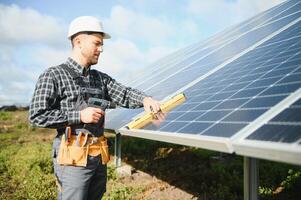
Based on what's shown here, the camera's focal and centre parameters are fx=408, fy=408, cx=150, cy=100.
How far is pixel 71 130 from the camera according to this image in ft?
14.4

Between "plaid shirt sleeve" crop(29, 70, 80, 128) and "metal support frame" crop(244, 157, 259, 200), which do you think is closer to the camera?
"plaid shirt sleeve" crop(29, 70, 80, 128)

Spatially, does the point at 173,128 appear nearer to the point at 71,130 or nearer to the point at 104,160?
the point at 104,160

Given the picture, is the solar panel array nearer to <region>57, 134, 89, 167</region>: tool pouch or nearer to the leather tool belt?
the leather tool belt

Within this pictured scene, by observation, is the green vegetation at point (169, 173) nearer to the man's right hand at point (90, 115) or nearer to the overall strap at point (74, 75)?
the overall strap at point (74, 75)

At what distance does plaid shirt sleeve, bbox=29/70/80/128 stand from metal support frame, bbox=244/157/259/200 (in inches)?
87.1

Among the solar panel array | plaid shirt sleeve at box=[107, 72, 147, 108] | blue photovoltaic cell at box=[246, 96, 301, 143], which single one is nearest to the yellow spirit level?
Result: the solar panel array

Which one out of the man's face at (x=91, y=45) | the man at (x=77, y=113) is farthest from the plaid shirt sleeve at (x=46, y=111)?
the man's face at (x=91, y=45)

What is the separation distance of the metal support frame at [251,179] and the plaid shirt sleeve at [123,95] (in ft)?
4.96

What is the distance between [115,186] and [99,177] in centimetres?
461

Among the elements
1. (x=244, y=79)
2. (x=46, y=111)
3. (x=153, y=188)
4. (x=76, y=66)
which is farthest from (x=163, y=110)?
(x=153, y=188)

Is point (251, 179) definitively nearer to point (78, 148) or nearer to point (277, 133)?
point (277, 133)

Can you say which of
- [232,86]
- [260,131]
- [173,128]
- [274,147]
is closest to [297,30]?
[232,86]

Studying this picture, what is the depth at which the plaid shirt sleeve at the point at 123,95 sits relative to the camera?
5.12 meters

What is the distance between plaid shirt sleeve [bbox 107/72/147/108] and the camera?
16.8 ft
